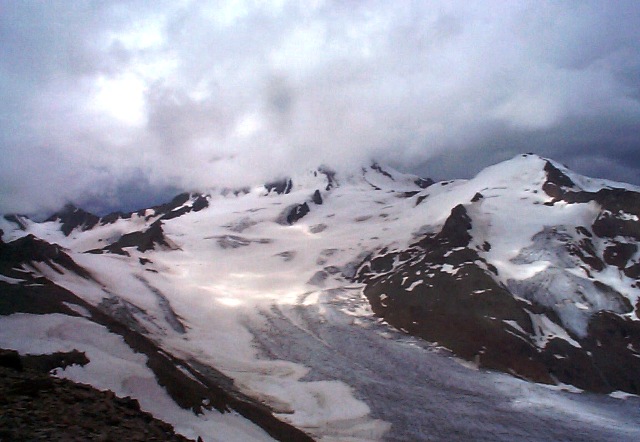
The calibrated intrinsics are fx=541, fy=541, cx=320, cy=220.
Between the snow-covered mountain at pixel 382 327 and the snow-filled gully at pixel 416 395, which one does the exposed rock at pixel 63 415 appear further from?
the snow-filled gully at pixel 416 395

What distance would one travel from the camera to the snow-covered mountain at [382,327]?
4909 cm

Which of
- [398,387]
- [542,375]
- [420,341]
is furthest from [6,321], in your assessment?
[542,375]

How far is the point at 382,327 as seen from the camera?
122 metres

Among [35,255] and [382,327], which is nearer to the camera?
[35,255]

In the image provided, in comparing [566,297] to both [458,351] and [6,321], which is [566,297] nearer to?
[458,351]

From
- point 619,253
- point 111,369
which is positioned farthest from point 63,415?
point 619,253

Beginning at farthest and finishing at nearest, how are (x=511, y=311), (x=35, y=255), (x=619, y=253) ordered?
(x=619, y=253) < (x=511, y=311) < (x=35, y=255)

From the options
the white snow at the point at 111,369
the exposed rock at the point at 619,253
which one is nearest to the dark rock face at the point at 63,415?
the white snow at the point at 111,369

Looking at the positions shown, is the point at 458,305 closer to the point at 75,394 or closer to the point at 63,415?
the point at 75,394

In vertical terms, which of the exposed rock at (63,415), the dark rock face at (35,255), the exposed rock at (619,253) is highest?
the exposed rock at (619,253)

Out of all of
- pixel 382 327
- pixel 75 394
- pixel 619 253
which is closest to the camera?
pixel 75 394

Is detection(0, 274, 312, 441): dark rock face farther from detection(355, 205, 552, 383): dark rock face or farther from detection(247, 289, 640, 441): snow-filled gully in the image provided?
detection(355, 205, 552, 383): dark rock face

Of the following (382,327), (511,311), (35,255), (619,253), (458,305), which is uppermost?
(619,253)

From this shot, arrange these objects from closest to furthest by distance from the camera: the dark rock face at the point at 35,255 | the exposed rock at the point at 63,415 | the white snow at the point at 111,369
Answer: the exposed rock at the point at 63,415
the white snow at the point at 111,369
the dark rock face at the point at 35,255
